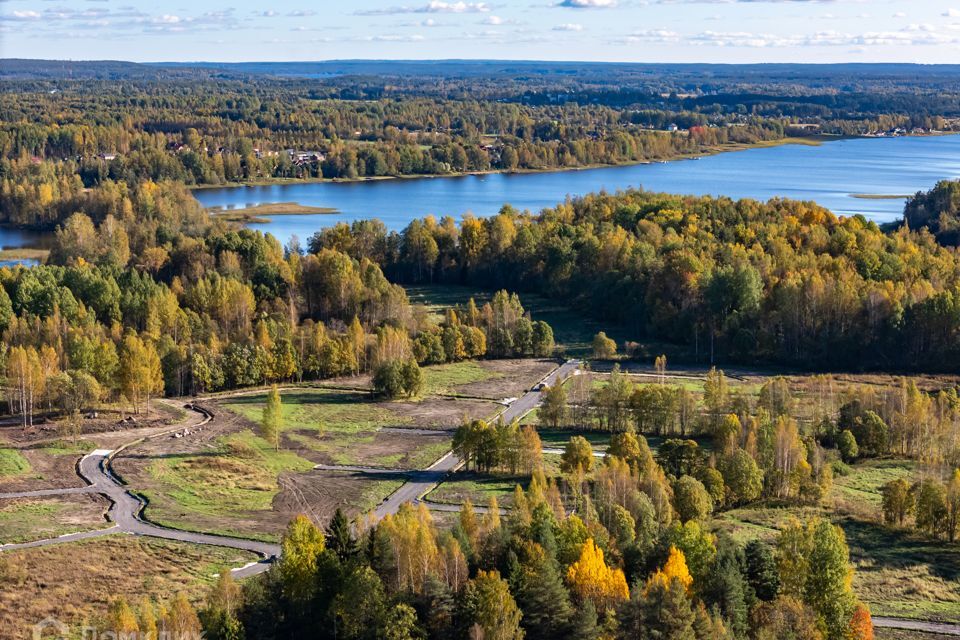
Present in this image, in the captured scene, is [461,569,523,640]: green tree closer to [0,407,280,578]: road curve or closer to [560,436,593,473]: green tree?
[0,407,280,578]: road curve

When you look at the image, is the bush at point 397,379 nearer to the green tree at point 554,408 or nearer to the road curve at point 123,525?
the green tree at point 554,408

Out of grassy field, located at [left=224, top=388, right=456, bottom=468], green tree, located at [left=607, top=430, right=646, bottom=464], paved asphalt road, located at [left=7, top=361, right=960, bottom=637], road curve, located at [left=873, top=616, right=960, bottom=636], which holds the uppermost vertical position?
green tree, located at [left=607, top=430, right=646, bottom=464]

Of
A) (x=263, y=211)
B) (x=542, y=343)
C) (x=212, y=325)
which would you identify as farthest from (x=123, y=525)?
(x=263, y=211)

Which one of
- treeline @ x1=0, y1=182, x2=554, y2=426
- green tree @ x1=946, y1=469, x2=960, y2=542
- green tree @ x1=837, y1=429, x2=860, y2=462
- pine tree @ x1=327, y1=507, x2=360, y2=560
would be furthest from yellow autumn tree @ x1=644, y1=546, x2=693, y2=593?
treeline @ x1=0, y1=182, x2=554, y2=426

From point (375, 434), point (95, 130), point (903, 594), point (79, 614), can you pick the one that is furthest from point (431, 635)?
point (95, 130)

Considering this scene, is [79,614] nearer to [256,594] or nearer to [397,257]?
[256,594]

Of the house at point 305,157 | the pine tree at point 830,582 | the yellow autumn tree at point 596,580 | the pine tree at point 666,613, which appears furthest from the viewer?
the house at point 305,157

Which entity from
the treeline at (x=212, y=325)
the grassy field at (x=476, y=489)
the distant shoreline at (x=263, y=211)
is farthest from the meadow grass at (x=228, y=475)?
the distant shoreline at (x=263, y=211)
